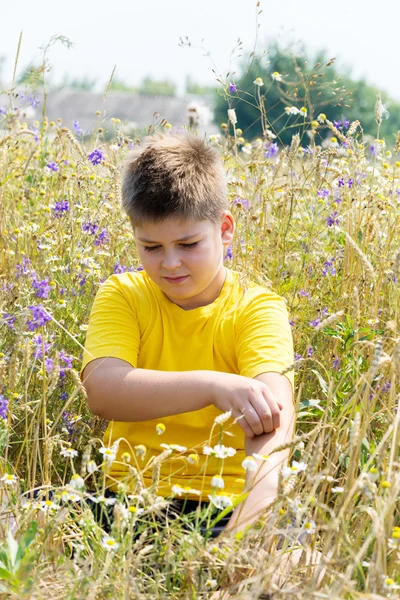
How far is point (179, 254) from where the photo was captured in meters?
→ 2.22

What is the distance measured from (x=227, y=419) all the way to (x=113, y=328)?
0.56 meters

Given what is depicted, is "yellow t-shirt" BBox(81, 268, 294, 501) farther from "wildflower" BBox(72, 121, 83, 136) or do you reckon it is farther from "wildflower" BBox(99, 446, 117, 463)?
"wildflower" BBox(72, 121, 83, 136)

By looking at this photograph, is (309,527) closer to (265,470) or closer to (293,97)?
(265,470)

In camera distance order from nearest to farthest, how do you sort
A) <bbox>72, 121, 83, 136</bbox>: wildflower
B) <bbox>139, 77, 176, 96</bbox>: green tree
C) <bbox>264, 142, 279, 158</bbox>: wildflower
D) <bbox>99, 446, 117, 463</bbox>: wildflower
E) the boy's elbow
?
<bbox>99, 446, 117, 463</bbox>: wildflower, the boy's elbow, <bbox>264, 142, 279, 158</bbox>: wildflower, <bbox>72, 121, 83, 136</bbox>: wildflower, <bbox>139, 77, 176, 96</bbox>: green tree

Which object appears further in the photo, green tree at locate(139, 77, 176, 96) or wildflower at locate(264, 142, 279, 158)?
green tree at locate(139, 77, 176, 96)

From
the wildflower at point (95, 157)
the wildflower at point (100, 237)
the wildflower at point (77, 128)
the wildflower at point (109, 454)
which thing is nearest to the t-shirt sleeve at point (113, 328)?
the wildflower at point (109, 454)

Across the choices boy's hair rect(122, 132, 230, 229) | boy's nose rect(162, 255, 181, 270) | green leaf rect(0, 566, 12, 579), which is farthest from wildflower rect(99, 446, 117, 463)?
boy's hair rect(122, 132, 230, 229)

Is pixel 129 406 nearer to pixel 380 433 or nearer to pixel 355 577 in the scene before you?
pixel 355 577

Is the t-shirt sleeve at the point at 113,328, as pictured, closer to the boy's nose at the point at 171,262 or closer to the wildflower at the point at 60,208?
the boy's nose at the point at 171,262

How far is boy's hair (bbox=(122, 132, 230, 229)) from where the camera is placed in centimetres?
225

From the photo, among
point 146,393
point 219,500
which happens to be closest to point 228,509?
point 219,500

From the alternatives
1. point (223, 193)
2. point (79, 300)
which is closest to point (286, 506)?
point (223, 193)

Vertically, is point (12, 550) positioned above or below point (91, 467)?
below

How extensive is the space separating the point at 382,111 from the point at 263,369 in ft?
4.37
